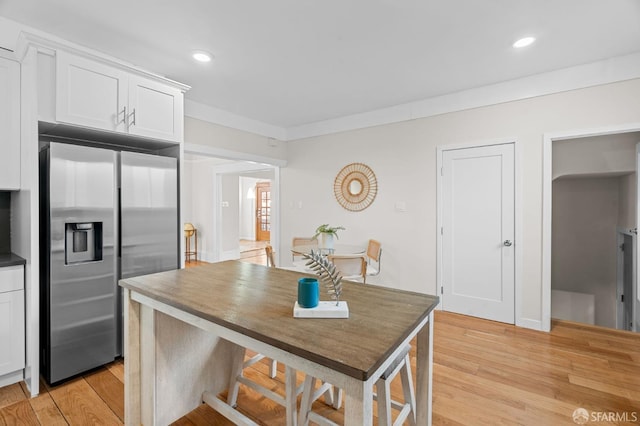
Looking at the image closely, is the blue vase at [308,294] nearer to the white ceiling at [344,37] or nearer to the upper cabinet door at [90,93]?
Result: the white ceiling at [344,37]

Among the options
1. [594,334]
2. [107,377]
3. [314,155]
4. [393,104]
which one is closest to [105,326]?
[107,377]

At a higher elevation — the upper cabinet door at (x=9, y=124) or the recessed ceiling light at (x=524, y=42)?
the recessed ceiling light at (x=524, y=42)

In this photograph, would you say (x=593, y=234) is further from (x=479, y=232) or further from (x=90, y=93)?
(x=90, y=93)

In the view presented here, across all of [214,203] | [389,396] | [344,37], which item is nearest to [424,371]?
[389,396]

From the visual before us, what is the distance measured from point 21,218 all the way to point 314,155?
347 centimetres

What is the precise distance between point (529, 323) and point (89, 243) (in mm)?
4167

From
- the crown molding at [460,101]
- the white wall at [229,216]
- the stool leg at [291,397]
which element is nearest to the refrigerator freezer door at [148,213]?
the crown molding at [460,101]

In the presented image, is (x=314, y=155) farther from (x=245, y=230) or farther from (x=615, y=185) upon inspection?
(x=245, y=230)

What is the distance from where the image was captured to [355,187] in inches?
171

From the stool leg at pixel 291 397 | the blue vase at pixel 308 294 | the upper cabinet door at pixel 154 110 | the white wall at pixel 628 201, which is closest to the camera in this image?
the blue vase at pixel 308 294

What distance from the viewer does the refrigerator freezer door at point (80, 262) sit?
210cm

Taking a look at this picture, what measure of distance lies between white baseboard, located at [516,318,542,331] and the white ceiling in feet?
8.37

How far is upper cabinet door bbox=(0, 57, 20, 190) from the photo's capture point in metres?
2.09

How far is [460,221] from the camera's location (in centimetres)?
353
